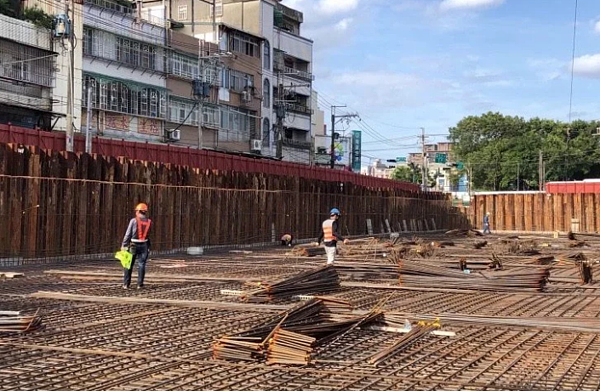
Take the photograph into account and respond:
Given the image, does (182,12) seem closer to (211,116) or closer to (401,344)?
(211,116)

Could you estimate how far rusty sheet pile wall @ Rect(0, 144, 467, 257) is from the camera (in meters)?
16.9

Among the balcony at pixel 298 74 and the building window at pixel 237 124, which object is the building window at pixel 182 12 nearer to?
the building window at pixel 237 124

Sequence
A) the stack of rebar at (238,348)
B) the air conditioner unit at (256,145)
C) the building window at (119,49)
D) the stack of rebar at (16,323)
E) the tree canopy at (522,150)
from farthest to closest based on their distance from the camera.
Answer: the tree canopy at (522,150), the air conditioner unit at (256,145), the building window at (119,49), the stack of rebar at (16,323), the stack of rebar at (238,348)

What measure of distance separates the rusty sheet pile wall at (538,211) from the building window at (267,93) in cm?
1602

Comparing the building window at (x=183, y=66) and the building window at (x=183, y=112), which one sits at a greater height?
the building window at (x=183, y=66)

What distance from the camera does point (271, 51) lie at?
5291 cm

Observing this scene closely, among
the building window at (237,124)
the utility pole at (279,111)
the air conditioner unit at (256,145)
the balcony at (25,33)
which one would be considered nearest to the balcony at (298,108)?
the utility pole at (279,111)

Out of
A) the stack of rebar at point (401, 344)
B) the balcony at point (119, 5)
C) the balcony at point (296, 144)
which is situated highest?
the balcony at point (119, 5)

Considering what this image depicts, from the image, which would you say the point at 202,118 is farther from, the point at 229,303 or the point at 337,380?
the point at 337,380

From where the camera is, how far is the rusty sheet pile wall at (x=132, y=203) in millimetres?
16859

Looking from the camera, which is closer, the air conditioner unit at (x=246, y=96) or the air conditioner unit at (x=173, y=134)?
the air conditioner unit at (x=173, y=134)

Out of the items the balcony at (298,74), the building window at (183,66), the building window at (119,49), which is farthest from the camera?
the balcony at (298,74)

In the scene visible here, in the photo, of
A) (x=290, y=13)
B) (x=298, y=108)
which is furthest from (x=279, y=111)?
(x=290, y=13)

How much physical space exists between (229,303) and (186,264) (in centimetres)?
755
